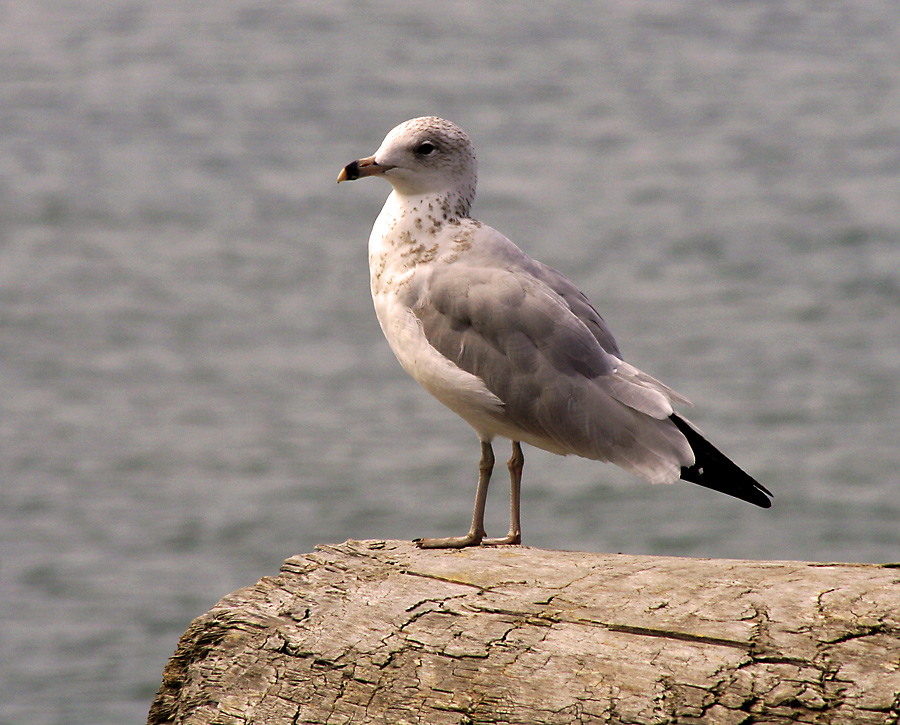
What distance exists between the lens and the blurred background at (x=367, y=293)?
533 inches

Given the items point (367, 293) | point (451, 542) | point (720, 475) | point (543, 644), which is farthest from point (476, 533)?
point (367, 293)

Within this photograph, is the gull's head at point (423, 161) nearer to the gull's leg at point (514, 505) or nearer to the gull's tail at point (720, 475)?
the gull's leg at point (514, 505)

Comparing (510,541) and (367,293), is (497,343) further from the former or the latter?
(367,293)

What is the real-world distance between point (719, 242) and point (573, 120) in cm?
433

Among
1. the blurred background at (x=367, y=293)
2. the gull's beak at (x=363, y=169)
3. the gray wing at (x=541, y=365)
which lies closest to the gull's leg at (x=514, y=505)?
the gray wing at (x=541, y=365)

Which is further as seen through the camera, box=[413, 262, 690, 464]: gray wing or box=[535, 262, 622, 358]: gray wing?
box=[535, 262, 622, 358]: gray wing

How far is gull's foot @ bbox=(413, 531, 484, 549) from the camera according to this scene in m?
5.18

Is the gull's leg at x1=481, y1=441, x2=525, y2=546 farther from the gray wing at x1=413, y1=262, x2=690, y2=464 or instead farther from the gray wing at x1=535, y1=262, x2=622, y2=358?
the gray wing at x1=535, y1=262, x2=622, y2=358

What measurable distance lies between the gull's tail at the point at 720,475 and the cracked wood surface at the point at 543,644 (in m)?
0.65

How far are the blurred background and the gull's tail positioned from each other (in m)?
7.18

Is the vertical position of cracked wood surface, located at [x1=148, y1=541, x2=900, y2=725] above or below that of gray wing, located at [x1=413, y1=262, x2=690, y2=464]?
below

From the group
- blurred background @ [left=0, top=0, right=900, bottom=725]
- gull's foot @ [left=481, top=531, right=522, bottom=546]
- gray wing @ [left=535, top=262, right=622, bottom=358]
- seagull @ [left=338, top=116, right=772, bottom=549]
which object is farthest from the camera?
blurred background @ [left=0, top=0, right=900, bottom=725]

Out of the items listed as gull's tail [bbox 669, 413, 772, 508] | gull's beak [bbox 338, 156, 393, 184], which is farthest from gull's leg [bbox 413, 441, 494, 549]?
gull's beak [bbox 338, 156, 393, 184]

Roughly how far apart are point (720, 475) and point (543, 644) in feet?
4.33
